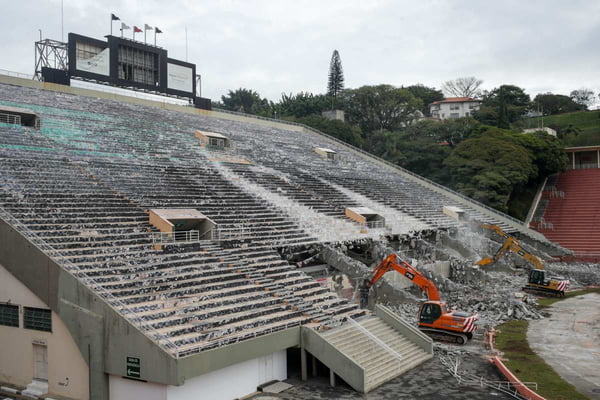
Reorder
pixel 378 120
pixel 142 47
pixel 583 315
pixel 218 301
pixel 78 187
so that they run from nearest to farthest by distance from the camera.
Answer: pixel 218 301, pixel 78 187, pixel 583 315, pixel 142 47, pixel 378 120

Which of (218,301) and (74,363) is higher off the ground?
(218,301)

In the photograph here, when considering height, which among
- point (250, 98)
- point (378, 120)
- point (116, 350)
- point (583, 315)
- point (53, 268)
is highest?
point (250, 98)

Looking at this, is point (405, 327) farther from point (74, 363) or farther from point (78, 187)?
point (78, 187)

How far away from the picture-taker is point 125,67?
3394cm

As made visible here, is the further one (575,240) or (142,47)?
(575,240)

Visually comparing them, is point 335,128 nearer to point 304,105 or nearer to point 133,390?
point 304,105

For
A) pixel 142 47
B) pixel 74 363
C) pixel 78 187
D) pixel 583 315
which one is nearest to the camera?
pixel 74 363

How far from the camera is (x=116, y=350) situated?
40.6 ft

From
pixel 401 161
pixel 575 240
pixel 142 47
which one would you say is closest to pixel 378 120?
pixel 401 161

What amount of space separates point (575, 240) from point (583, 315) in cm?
1986

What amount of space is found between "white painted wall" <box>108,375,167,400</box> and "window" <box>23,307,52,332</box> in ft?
7.89

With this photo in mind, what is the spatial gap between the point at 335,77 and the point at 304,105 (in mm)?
15926

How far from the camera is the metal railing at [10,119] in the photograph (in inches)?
957

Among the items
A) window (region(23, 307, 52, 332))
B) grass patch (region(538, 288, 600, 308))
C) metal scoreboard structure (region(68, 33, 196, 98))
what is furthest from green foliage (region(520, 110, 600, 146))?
window (region(23, 307, 52, 332))
